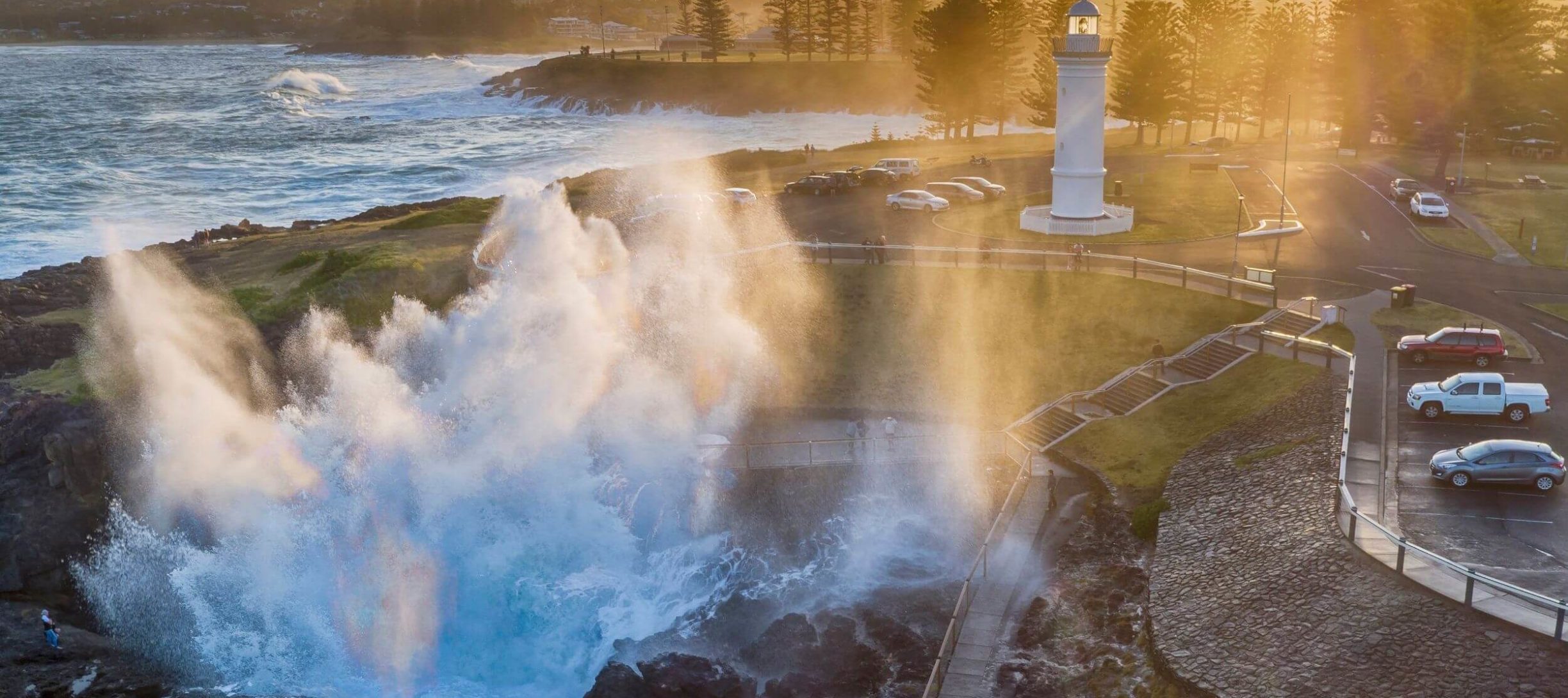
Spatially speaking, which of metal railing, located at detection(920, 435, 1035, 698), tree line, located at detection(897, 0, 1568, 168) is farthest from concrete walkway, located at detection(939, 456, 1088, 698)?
tree line, located at detection(897, 0, 1568, 168)

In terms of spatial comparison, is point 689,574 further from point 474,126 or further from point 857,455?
point 474,126

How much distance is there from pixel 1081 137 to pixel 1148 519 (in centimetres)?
2502

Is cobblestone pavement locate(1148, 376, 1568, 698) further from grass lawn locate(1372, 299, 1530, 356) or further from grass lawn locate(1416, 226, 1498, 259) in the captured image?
grass lawn locate(1416, 226, 1498, 259)

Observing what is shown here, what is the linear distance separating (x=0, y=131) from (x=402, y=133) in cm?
4572

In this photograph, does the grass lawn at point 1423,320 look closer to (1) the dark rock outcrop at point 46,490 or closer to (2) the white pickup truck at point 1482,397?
(2) the white pickup truck at point 1482,397

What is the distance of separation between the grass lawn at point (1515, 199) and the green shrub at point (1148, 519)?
2833cm

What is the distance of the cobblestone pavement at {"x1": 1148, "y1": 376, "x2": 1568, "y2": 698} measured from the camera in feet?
62.8

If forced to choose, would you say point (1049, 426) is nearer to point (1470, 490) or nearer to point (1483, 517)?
point (1470, 490)

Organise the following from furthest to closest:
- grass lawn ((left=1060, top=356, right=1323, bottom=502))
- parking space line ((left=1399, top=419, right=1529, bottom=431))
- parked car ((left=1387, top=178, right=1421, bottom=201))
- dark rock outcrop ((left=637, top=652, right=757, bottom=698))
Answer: parked car ((left=1387, top=178, right=1421, bottom=201))
grass lawn ((left=1060, top=356, right=1323, bottom=502))
parking space line ((left=1399, top=419, right=1529, bottom=431))
dark rock outcrop ((left=637, top=652, right=757, bottom=698))

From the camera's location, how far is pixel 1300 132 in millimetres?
102250

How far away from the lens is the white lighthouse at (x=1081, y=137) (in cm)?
4800

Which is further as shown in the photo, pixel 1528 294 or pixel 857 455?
pixel 1528 294

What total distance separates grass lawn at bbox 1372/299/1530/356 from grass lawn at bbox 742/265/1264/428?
3952 millimetres

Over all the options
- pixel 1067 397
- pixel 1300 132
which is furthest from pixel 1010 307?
pixel 1300 132
